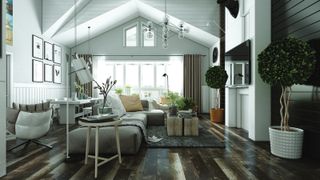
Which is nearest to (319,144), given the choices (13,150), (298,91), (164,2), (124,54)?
(298,91)

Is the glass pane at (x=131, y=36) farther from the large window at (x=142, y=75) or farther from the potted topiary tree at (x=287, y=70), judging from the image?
the potted topiary tree at (x=287, y=70)

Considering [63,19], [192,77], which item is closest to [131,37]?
[63,19]

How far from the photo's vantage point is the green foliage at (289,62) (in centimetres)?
270

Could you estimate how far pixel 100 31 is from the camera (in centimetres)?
806

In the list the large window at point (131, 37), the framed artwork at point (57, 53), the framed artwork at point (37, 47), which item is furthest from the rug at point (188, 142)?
the large window at point (131, 37)

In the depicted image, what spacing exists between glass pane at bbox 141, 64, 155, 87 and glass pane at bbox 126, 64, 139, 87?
231mm

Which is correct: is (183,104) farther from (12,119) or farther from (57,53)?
(57,53)

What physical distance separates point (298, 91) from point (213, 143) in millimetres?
1498

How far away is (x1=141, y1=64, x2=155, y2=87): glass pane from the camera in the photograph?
8.61m

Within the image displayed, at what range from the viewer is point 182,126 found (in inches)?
169

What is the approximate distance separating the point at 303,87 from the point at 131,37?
651 centimetres

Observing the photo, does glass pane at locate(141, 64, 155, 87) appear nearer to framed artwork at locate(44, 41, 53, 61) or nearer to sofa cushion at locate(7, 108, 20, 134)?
framed artwork at locate(44, 41, 53, 61)

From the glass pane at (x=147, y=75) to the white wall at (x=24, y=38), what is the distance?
11.6ft

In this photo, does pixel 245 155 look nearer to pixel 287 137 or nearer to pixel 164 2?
pixel 287 137
